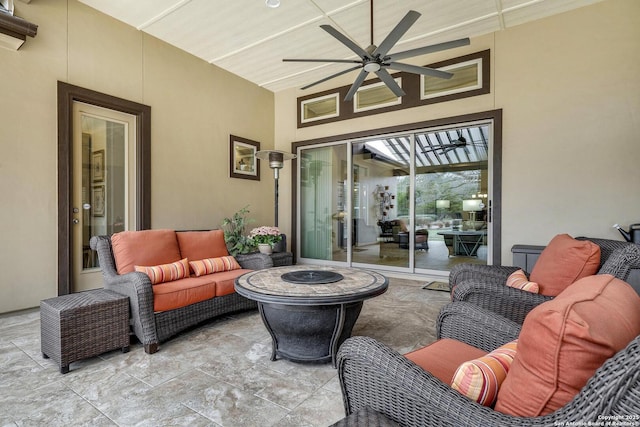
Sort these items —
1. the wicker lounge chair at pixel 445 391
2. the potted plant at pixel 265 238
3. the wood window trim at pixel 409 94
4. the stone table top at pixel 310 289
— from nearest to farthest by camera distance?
the wicker lounge chair at pixel 445 391 < the stone table top at pixel 310 289 < the potted plant at pixel 265 238 < the wood window trim at pixel 409 94

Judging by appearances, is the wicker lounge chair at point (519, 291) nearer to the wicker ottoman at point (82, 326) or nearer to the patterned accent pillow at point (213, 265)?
the patterned accent pillow at point (213, 265)

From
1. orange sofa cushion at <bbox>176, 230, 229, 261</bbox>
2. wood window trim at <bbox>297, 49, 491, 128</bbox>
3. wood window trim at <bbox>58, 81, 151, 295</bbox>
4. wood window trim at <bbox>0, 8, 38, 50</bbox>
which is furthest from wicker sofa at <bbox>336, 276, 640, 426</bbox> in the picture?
wood window trim at <bbox>0, 8, 38, 50</bbox>

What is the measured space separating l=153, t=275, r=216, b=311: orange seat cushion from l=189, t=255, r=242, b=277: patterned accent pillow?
15cm

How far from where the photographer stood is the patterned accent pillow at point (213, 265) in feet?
10.9

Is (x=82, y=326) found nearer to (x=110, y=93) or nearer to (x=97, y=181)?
(x=97, y=181)

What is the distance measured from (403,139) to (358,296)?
3928 millimetres

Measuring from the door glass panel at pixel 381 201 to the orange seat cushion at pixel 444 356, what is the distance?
13.0ft

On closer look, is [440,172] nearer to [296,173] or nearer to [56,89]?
[296,173]

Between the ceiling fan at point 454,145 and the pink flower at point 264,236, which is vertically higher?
the ceiling fan at point 454,145

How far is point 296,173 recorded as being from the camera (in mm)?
6539

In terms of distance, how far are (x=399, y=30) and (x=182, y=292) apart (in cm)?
285

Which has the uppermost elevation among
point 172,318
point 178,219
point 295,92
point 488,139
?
point 295,92

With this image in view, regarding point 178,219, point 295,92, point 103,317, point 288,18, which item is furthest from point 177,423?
point 295,92

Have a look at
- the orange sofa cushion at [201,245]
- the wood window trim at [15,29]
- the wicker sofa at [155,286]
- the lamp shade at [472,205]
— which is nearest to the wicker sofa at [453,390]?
the wicker sofa at [155,286]
